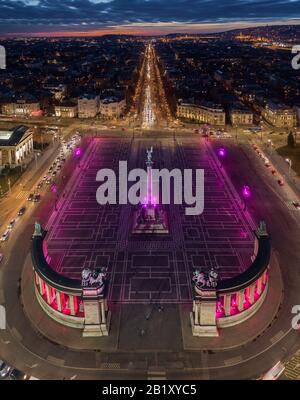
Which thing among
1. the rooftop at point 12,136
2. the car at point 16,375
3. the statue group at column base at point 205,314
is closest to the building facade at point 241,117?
the rooftop at point 12,136

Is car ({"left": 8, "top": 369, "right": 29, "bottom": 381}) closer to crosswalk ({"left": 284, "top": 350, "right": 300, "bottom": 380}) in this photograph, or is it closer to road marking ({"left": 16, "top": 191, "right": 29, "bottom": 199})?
crosswalk ({"left": 284, "top": 350, "right": 300, "bottom": 380})

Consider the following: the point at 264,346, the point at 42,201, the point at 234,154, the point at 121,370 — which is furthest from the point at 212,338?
the point at 234,154

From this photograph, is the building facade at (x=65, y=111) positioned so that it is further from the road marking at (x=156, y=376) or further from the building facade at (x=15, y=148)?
the road marking at (x=156, y=376)

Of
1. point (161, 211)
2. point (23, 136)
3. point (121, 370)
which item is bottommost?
point (121, 370)

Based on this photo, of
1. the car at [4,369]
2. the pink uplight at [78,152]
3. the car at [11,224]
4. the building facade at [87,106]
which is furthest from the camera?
the building facade at [87,106]

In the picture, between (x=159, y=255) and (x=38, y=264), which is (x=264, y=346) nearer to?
(x=159, y=255)

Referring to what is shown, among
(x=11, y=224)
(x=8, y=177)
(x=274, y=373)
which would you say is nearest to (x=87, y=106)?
(x=8, y=177)

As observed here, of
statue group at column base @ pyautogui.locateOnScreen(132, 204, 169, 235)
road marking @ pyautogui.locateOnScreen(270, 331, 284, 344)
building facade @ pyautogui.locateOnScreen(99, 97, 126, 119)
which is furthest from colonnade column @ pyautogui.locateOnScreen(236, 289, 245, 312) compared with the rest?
building facade @ pyautogui.locateOnScreen(99, 97, 126, 119)
